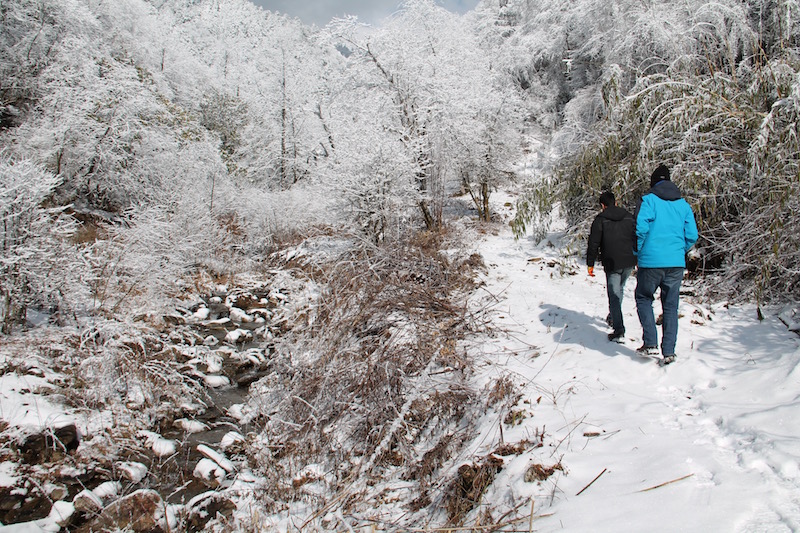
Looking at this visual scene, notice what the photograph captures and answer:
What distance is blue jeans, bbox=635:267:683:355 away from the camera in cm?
381

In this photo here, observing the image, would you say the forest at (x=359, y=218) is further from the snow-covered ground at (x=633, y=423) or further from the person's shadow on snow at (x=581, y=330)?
the person's shadow on snow at (x=581, y=330)

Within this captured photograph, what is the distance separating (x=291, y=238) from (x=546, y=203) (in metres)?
8.55

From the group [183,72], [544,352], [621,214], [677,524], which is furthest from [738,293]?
[183,72]

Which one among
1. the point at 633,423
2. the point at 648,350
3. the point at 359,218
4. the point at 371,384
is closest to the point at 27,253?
the point at 371,384

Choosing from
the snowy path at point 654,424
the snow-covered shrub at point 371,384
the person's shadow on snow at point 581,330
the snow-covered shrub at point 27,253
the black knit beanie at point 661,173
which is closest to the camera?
the snowy path at point 654,424

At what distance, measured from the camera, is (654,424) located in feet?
9.46

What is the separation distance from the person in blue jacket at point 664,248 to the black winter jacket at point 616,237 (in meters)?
0.46

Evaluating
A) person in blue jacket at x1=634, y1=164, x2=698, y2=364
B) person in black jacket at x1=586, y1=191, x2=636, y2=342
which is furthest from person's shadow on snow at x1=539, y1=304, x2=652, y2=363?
person in blue jacket at x1=634, y1=164, x2=698, y2=364

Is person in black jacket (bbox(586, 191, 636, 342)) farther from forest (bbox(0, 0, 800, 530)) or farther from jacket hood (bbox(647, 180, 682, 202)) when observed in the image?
forest (bbox(0, 0, 800, 530))

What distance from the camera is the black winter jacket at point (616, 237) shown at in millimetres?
4445

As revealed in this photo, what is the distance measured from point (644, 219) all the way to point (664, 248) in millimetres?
314

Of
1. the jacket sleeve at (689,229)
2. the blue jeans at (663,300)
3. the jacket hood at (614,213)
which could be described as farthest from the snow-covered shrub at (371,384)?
the jacket sleeve at (689,229)

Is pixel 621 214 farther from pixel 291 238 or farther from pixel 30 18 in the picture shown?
pixel 30 18

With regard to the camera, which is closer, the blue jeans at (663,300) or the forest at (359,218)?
the blue jeans at (663,300)
